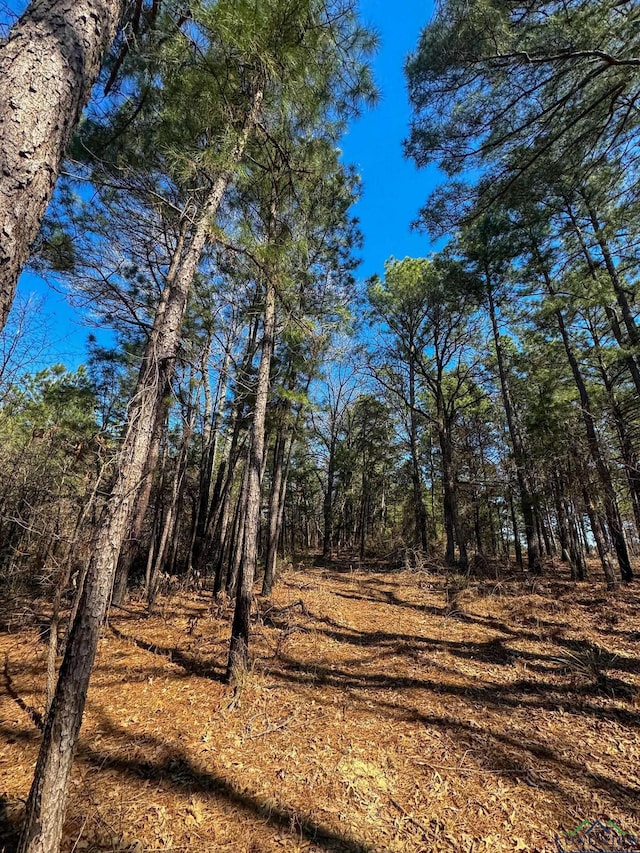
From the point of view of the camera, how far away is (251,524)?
15.1 ft

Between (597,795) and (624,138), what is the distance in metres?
7.75

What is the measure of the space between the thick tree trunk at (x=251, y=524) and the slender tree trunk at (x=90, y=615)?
81.2 inches

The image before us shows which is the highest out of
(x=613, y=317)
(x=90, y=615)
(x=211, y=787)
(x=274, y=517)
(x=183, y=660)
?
(x=613, y=317)

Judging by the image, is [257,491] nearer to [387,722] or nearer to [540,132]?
[387,722]

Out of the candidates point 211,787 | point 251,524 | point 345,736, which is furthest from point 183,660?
point 345,736

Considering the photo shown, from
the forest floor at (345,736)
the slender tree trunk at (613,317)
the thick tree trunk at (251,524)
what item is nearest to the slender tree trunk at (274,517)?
the forest floor at (345,736)

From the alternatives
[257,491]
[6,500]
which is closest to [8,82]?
[257,491]

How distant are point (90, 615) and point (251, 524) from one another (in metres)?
2.39

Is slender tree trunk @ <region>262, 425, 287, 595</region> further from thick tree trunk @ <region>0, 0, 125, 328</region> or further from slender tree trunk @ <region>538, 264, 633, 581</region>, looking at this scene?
slender tree trunk @ <region>538, 264, 633, 581</region>

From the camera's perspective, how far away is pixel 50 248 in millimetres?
4879

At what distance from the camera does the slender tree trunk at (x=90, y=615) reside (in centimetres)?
197

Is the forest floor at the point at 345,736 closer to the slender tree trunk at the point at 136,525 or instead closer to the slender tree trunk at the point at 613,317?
the slender tree trunk at the point at 136,525

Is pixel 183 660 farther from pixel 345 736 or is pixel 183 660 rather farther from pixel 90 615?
pixel 90 615

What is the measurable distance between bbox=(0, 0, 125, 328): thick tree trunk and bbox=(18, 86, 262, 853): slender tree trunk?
1.43 metres
